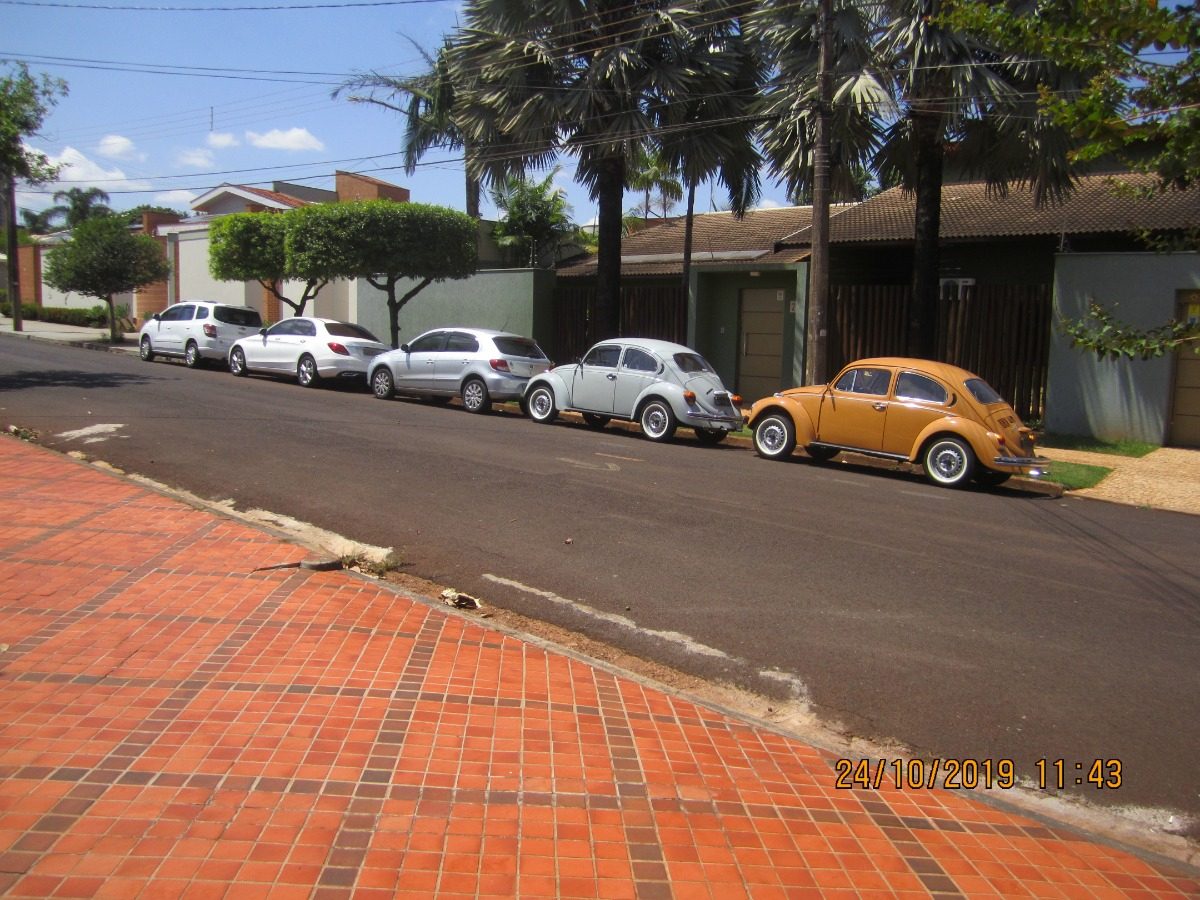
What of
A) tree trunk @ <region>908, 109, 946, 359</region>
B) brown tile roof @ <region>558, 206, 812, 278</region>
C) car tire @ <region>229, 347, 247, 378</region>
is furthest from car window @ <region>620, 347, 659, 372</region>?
car tire @ <region>229, 347, 247, 378</region>

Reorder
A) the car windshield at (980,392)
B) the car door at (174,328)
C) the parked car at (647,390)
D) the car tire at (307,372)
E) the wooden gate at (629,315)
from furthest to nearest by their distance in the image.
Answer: the car door at (174,328) < the wooden gate at (629,315) < the car tire at (307,372) < the parked car at (647,390) < the car windshield at (980,392)

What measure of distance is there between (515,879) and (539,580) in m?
4.11

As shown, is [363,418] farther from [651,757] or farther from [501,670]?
[651,757]

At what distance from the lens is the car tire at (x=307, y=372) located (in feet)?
68.1

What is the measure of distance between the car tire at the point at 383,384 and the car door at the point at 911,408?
1024 centimetres

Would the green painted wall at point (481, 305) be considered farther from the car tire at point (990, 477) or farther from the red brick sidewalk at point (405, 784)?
the red brick sidewalk at point (405, 784)

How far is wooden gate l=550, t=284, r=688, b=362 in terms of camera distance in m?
22.5

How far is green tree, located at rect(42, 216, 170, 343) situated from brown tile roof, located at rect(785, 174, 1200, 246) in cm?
1955

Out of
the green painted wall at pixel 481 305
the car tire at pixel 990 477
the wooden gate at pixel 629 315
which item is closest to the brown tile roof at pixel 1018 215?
the wooden gate at pixel 629 315

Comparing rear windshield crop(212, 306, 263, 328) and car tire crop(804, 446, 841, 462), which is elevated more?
rear windshield crop(212, 306, 263, 328)

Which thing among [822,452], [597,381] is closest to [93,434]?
[597,381]

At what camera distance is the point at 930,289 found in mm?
16469

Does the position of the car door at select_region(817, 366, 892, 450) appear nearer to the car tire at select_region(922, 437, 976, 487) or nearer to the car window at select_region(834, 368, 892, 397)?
the car window at select_region(834, 368, 892, 397)

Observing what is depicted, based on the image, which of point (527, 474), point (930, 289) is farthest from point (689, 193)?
point (527, 474)
